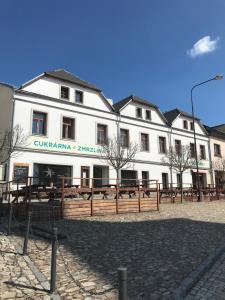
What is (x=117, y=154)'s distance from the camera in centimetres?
2561

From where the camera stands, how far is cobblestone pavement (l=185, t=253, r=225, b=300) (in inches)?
207

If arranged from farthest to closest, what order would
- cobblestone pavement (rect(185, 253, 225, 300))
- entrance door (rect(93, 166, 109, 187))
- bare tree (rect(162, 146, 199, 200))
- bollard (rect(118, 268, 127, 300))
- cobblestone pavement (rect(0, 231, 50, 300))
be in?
1. bare tree (rect(162, 146, 199, 200))
2. entrance door (rect(93, 166, 109, 187))
3. cobblestone pavement (rect(185, 253, 225, 300))
4. cobblestone pavement (rect(0, 231, 50, 300))
5. bollard (rect(118, 268, 127, 300))

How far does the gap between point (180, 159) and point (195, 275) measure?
81.8ft

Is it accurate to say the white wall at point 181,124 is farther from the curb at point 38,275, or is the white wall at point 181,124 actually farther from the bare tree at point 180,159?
the curb at point 38,275

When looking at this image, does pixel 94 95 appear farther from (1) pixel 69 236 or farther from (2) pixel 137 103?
(1) pixel 69 236

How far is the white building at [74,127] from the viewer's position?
21875 millimetres

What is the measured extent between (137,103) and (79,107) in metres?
7.20

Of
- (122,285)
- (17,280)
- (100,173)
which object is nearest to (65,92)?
(100,173)

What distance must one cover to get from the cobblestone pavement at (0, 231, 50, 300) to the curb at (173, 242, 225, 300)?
2.16m

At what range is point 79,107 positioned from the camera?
83.0 feet

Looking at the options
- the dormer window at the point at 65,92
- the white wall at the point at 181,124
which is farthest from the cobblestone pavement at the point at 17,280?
the white wall at the point at 181,124

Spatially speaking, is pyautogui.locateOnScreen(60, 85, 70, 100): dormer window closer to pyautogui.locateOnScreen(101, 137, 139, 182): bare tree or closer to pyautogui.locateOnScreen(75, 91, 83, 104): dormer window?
pyautogui.locateOnScreen(75, 91, 83, 104): dormer window

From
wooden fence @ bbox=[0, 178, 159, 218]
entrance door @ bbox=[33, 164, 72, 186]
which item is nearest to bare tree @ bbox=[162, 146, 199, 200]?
entrance door @ bbox=[33, 164, 72, 186]

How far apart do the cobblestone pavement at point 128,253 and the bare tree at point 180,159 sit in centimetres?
1712
